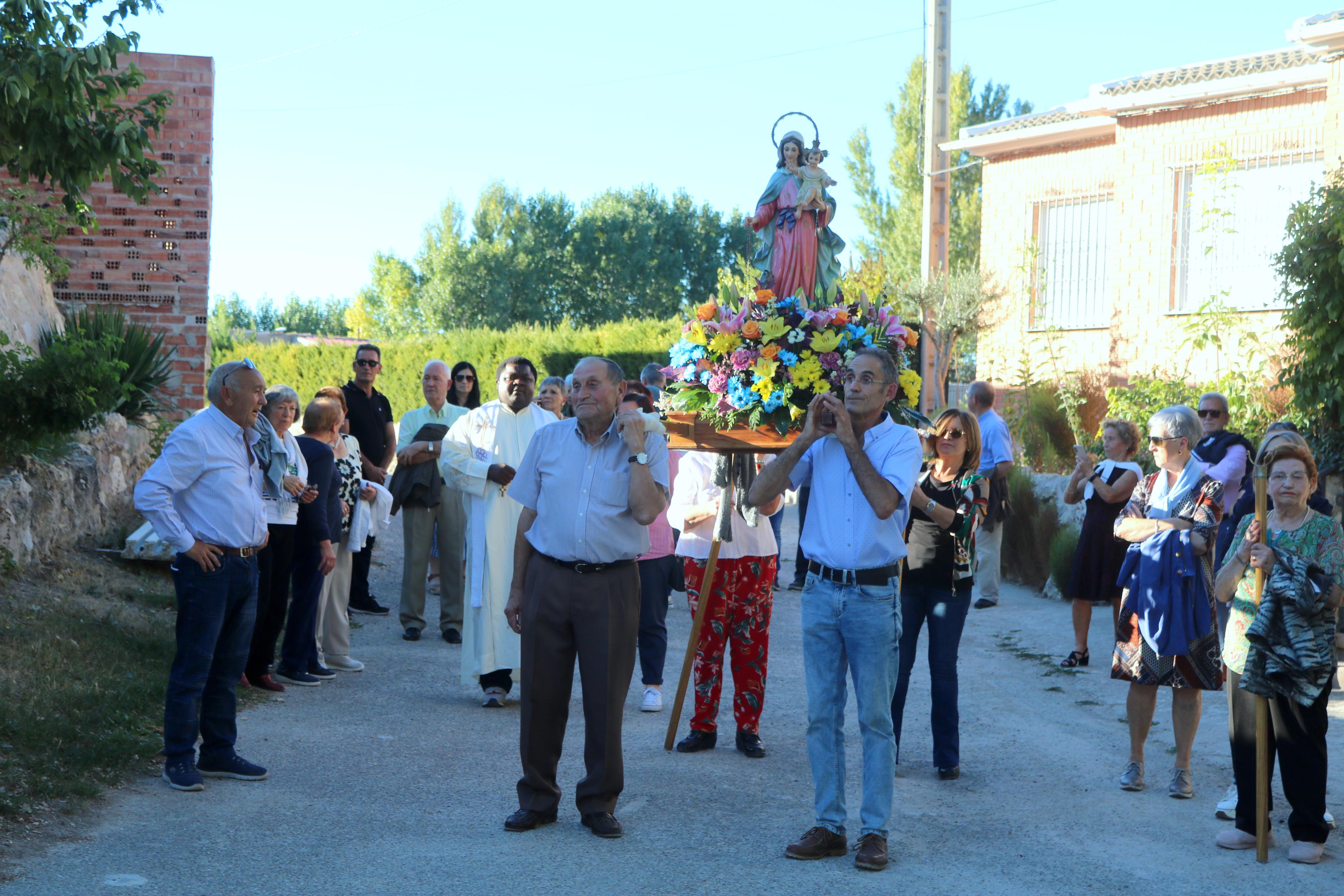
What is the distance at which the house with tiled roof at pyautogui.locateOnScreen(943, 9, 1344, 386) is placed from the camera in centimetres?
1491

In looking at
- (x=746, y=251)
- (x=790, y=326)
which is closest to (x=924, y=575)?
(x=790, y=326)

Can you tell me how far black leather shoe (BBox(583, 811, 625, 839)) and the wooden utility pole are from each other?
13399 mm

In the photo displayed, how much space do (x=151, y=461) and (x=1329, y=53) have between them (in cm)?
1331

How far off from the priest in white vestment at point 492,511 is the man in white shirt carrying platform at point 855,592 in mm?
2915

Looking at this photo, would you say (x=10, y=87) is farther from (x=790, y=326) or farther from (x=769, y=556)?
(x=769, y=556)

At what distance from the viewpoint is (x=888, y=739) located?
16.4 ft

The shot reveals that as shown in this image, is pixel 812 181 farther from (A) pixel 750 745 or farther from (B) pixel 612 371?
(A) pixel 750 745

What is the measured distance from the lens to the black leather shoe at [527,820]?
209 inches

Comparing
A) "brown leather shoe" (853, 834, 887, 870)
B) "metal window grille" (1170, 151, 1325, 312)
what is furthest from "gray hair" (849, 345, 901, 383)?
"metal window grille" (1170, 151, 1325, 312)

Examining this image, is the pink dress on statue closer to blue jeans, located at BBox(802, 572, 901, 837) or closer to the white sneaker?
blue jeans, located at BBox(802, 572, 901, 837)

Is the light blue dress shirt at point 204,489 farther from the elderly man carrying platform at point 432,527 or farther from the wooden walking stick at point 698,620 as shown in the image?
the elderly man carrying platform at point 432,527

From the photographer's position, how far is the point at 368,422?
10.7 metres

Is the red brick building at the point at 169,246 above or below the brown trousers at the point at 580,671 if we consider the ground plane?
above

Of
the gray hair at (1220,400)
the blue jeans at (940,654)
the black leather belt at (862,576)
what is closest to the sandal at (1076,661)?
the gray hair at (1220,400)
